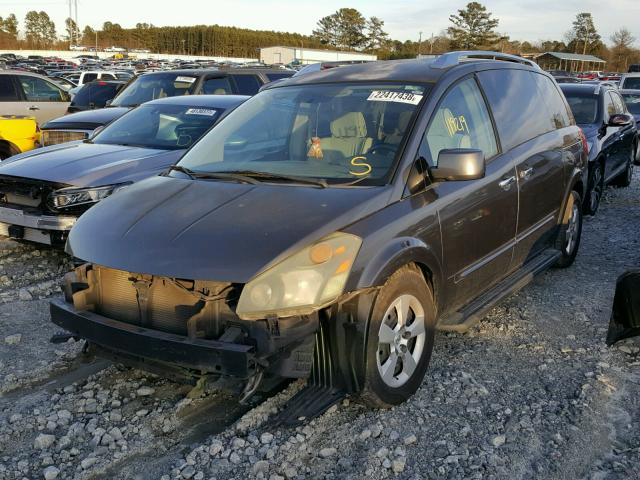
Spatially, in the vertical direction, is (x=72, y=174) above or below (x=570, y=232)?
above

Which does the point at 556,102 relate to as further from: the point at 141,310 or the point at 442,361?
the point at 141,310

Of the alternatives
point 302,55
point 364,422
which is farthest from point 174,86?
point 302,55

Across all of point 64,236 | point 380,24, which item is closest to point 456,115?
point 64,236

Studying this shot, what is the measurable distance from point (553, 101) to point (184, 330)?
409 cm

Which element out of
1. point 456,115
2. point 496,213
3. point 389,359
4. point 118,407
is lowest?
point 118,407

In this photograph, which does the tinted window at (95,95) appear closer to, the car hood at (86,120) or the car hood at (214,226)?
the car hood at (86,120)

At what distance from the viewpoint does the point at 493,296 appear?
14.6ft

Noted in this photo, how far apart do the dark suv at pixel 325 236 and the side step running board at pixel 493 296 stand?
0.01m

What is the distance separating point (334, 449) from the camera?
3201mm

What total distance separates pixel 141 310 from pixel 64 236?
2890 mm

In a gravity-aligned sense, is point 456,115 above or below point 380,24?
below

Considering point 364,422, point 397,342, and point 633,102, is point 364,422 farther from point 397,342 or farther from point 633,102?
point 633,102

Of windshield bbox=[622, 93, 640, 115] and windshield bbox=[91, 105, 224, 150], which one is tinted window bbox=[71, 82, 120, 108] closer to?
windshield bbox=[91, 105, 224, 150]

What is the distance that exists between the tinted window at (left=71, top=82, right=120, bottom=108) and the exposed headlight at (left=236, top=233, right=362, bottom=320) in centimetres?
1123
